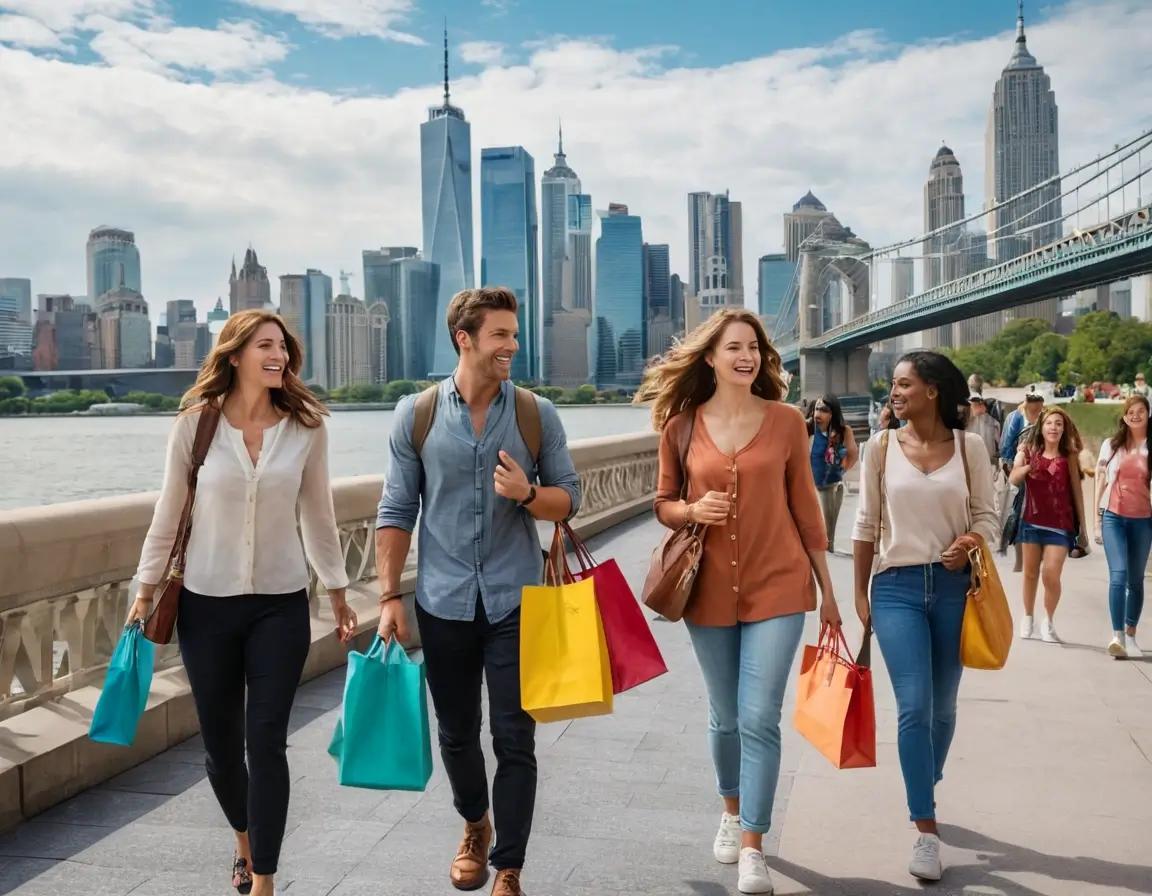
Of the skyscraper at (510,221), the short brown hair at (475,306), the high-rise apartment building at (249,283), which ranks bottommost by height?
the short brown hair at (475,306)

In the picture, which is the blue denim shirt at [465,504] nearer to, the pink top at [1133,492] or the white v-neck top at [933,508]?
the white v-neck top at [933,508]

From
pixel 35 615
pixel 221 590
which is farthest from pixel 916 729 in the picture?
pixel 35 615

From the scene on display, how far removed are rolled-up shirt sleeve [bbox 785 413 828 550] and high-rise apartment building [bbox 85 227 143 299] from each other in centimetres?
7277

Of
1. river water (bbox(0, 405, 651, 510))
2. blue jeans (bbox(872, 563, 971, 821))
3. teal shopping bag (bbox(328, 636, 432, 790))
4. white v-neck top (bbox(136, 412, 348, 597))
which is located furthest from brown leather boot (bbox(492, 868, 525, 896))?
river water (bbox(0, 405, 651, 510))

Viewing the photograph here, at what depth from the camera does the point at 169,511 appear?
3324 millimetres

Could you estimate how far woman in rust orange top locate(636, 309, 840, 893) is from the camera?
345 centimetres

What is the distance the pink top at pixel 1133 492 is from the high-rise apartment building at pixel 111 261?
70609mm

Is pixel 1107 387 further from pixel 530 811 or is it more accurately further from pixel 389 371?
pixel 530 811

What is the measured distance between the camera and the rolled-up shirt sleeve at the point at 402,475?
3.43 metres

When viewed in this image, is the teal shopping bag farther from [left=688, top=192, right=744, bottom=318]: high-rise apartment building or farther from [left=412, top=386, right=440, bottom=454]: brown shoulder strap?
[left=688, top=192, right=744, bottom=318]: high-rise apartment building

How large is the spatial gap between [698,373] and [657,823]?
1.43 metres

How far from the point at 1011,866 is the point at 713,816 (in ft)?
3.03

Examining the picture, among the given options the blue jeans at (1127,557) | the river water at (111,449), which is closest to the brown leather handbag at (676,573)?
the blue jeans at (1127,557)

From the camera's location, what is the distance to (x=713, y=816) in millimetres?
3996
